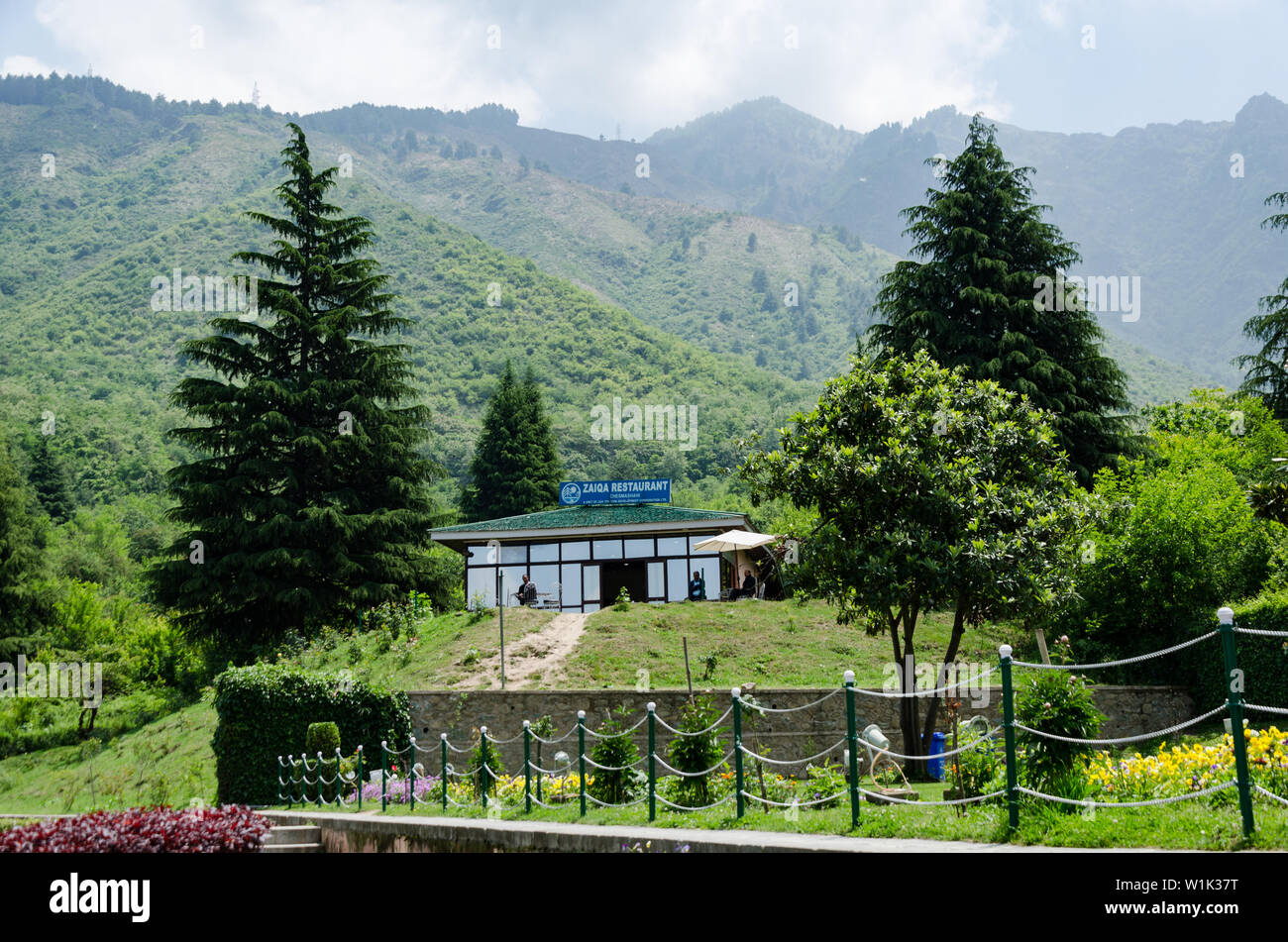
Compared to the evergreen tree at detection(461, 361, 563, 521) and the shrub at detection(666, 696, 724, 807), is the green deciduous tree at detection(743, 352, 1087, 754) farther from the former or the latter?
the evergreen tree at detection(461, 361, 563, 521)

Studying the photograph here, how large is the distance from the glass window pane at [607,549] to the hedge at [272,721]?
49.6ft

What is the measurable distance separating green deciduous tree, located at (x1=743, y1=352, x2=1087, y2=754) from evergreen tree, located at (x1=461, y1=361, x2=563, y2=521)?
133ft

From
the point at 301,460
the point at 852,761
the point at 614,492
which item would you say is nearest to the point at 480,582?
the point at 614,492

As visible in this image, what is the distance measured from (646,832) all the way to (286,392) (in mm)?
28494

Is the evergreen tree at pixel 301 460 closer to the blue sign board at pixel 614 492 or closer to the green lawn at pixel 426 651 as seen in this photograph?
the green lawn at pixel 426 651

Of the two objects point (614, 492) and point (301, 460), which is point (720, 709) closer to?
point (614, 492)

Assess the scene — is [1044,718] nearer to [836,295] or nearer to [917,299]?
[917,299]

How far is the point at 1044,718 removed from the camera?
8.25 metres

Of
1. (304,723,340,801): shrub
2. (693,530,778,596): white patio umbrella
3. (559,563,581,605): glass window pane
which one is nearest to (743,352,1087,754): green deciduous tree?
(304,723,340,801): shrub

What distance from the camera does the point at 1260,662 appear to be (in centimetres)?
1953

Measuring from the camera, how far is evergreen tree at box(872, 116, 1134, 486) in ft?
101

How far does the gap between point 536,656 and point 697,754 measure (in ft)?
48.6

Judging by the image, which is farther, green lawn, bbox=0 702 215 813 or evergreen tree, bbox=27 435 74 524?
evergreen tree, bbox=27 435 74 524
